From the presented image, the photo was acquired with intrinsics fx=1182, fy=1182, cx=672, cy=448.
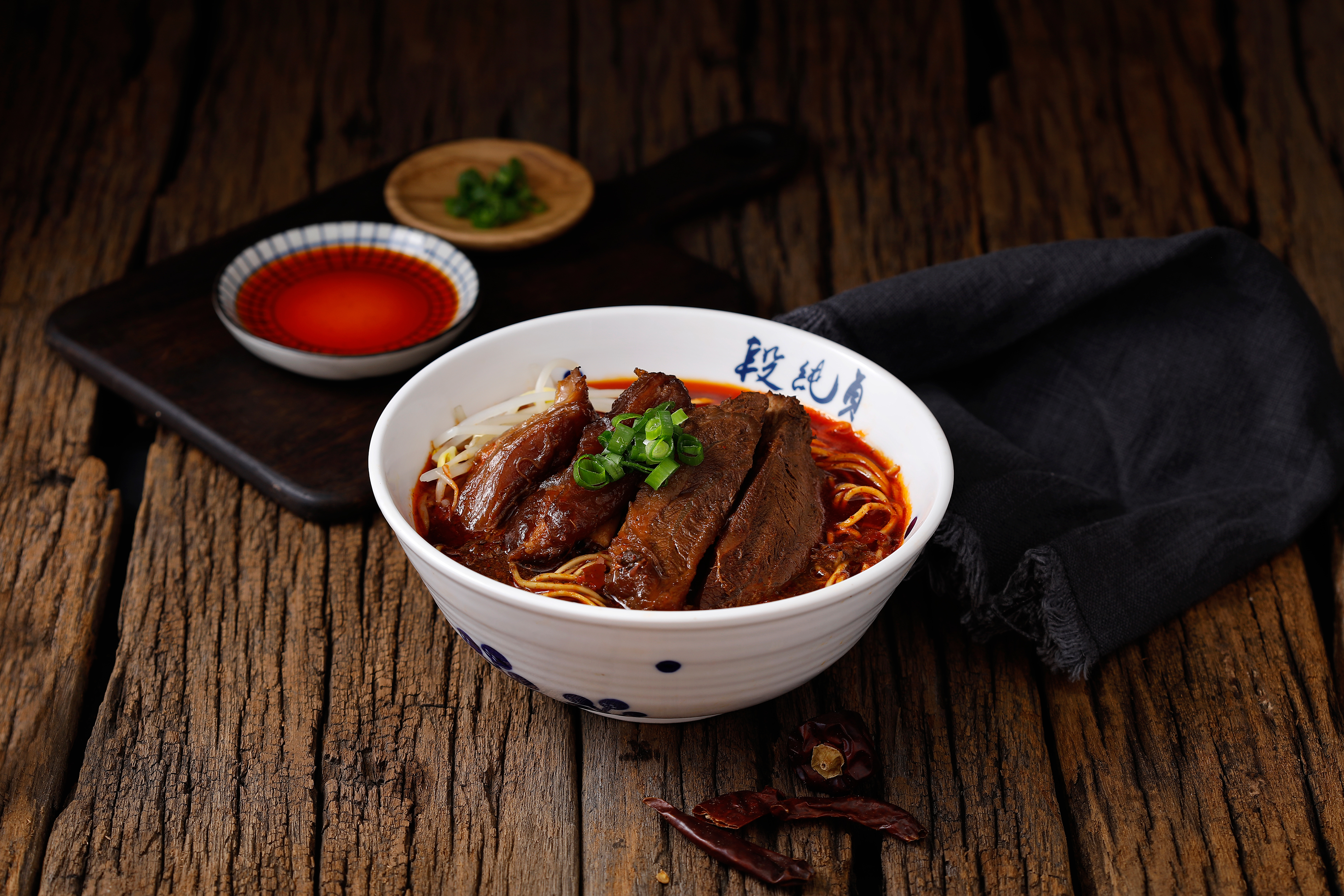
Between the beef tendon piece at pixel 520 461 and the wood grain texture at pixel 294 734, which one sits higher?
the beef tendon piece at pixel 520 461

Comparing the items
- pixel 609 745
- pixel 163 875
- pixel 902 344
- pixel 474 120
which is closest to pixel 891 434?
pixel 902 344

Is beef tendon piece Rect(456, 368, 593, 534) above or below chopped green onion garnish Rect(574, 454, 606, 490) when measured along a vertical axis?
below

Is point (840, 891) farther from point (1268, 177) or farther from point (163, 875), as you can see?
point (1268, 177)

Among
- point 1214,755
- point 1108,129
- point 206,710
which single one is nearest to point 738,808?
point 1214,755

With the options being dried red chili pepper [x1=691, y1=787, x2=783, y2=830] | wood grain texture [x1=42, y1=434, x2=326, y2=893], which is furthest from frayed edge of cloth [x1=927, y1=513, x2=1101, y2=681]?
wood grain texture [x1=42, y1=434, x2=326, y2=893]

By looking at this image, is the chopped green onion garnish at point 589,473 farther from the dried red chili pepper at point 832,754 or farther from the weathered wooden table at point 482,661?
the dried red chili pepper at point 832,754

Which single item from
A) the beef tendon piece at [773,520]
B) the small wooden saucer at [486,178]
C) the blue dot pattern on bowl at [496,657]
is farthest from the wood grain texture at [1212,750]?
the small wooden saucer at [486,178]

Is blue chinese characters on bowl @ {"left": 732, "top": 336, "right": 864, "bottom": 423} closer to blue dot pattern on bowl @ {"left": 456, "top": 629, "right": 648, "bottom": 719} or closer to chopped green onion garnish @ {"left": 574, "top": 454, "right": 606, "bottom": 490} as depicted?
chopped green onion garnish @ {"left": 574, "top": 454, "right": 606, "bottom": 490}
